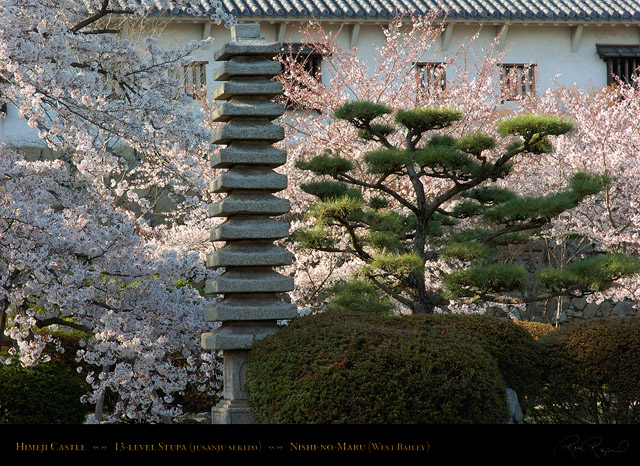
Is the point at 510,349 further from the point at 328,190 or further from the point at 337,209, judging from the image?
the point at 328,190

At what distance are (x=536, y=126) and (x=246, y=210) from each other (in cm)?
310

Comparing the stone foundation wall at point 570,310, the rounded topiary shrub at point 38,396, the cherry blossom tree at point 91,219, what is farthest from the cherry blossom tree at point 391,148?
the rounded topiary shrub at point 38,396

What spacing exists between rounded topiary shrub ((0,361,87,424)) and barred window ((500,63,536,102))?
1083 centimetres

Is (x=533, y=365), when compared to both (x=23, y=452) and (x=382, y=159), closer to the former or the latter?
(x=382, y=159)

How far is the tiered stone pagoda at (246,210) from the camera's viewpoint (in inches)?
263

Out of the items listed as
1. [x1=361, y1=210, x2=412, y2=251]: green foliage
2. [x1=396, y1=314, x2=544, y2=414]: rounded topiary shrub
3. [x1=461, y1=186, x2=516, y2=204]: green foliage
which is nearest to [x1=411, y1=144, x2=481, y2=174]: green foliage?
[x1=461, y1=186, x2=516, y2=204]: green foliage

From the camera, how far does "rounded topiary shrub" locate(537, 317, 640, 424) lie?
22.0ft

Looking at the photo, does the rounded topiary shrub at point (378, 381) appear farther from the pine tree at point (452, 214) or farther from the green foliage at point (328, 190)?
the green foliage at point (328, 190)

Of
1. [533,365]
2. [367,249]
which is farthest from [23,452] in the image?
[367,249]

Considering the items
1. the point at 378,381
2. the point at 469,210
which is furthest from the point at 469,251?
the point at 378,381

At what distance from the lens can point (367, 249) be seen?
1000cm

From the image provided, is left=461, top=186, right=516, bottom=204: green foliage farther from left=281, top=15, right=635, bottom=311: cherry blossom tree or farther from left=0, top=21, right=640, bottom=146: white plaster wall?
left=0, top=21, right=640, bottom=146: white plaster wall

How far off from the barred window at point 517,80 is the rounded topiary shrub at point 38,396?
10.8m

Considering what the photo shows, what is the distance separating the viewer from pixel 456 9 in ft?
55.0
